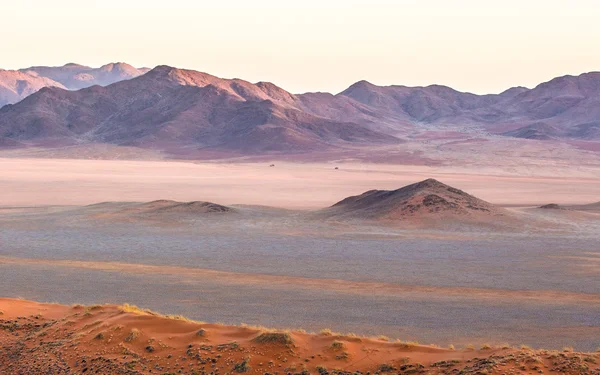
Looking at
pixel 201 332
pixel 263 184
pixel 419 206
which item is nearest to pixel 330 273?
pixel 201 332

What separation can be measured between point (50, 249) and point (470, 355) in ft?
84.9

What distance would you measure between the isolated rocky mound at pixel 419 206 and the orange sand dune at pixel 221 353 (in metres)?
31.6

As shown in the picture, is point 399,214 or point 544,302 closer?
point 544,302

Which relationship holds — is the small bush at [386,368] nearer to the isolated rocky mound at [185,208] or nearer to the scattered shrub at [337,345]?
the scattered shrub at [337,345]

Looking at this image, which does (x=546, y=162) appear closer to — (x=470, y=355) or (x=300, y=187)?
(x=300, y=187)

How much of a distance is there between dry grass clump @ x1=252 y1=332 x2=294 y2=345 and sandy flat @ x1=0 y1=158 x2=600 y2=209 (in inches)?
1713

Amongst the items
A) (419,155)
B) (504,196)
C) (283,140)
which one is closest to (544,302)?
(504,196)

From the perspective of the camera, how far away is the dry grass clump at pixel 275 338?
52.1 feet

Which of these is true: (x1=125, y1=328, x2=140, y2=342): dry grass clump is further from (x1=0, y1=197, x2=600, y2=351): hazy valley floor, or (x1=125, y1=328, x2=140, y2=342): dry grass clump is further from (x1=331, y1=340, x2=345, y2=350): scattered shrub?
(x1=0, y1=197, x2=600, y2=351): hazy valley floor

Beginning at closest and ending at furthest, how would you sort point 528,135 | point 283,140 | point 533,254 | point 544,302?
1. point 544,302
2. point 533,254
3. point 283,140
4. point 528,135

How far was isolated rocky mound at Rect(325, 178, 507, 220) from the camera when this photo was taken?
157 feet

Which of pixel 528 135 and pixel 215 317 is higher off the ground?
pixel 528 135

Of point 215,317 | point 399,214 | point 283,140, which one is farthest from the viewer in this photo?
point 283,140

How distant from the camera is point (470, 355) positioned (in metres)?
15.2
